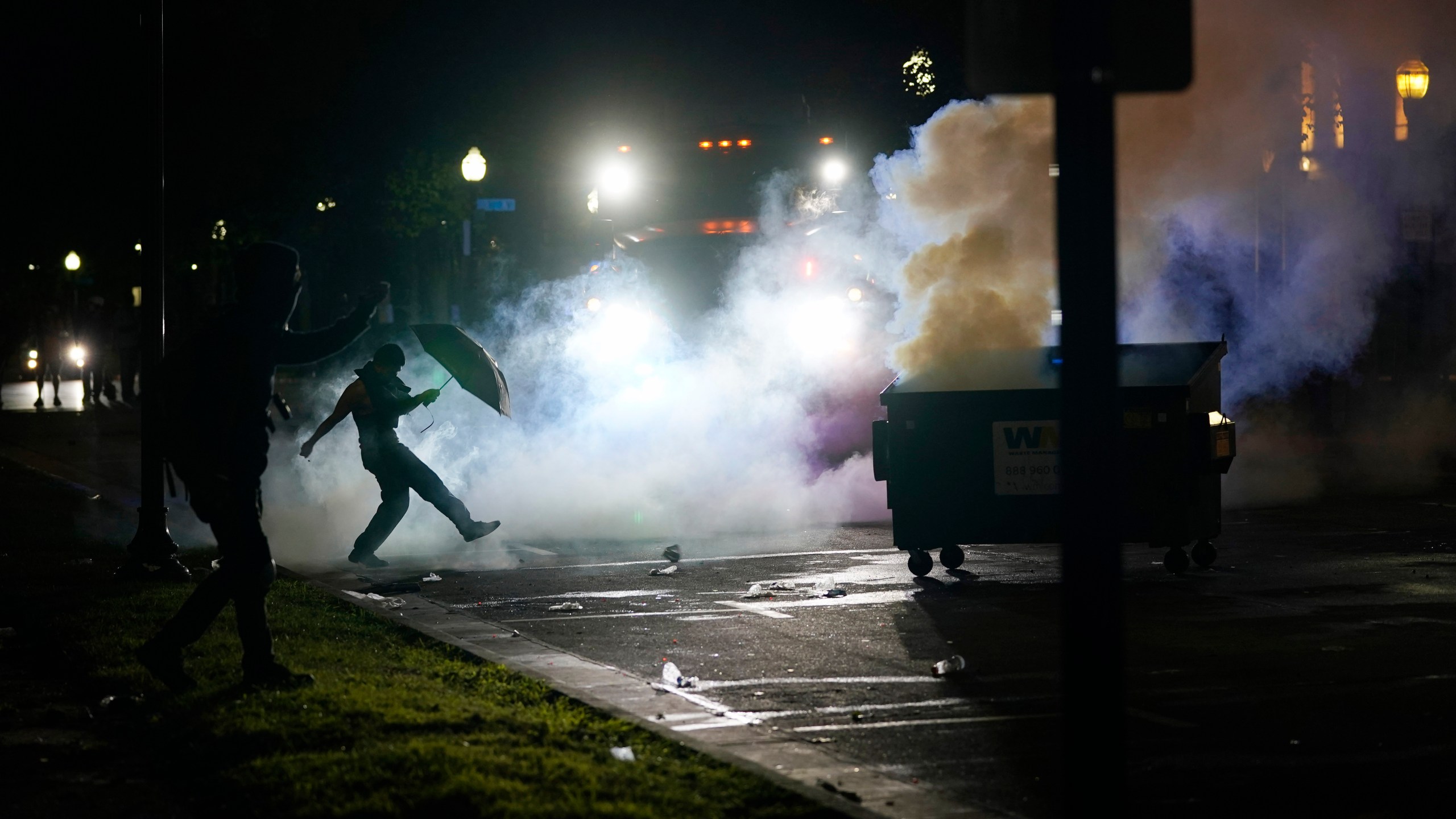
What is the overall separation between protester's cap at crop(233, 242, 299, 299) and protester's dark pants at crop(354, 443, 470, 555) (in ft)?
18.0

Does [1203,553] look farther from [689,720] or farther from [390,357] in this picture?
[390,357]

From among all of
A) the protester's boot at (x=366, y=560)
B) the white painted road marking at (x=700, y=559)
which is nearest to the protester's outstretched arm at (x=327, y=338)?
the white painted road marking at (x=700, y=559)

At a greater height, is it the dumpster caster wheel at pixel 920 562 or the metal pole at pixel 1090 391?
the metal pole at pixel 1090 391

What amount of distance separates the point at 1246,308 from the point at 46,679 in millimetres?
18902

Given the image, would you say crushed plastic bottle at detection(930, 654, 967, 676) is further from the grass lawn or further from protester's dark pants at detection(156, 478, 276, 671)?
protester's dark pants at detection(156, 478, 276, 671)

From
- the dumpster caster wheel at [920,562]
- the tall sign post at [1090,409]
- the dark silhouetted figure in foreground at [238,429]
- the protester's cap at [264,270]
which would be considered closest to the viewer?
the tall sign post at [1090,409]

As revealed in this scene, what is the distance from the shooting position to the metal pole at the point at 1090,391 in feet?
11.7

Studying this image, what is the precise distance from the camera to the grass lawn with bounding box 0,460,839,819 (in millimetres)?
5074

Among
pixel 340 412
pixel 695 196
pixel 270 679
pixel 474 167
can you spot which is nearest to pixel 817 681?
pixel 270 679

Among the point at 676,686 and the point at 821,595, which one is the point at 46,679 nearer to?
the point at 676,686

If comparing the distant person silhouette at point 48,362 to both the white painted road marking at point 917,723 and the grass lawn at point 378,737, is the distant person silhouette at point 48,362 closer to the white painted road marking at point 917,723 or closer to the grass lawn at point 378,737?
the grass lawn at point 378,737

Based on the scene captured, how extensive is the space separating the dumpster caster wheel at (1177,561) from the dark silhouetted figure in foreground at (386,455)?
505cm

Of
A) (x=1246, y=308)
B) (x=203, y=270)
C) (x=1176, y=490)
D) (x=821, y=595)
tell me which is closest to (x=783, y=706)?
(x=821, y=595)

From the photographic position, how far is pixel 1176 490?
10.7 metres
